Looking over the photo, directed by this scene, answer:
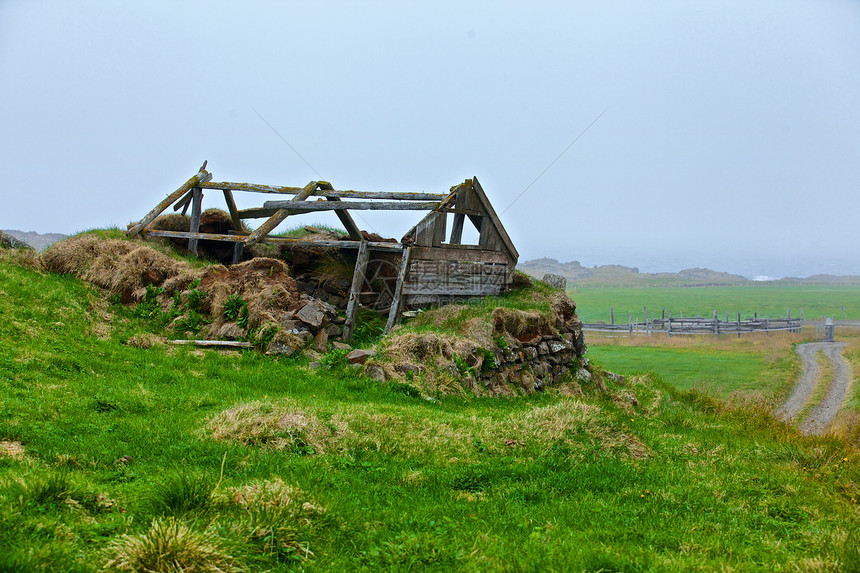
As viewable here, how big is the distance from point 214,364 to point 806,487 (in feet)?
35.7

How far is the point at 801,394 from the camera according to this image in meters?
24.0

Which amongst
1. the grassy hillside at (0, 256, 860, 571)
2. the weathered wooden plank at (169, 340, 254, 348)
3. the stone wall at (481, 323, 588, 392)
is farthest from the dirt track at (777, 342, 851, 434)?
the weathered wooden plank at (169, 340, 254, 348)

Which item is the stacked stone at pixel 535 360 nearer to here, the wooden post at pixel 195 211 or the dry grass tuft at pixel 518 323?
the dry grass tuft at pixel 518 323

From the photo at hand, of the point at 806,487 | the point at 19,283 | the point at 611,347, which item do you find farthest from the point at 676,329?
the point at 19,283

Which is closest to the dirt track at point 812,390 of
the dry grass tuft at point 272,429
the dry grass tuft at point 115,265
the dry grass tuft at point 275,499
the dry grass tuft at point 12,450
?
the dry grass tuft at point 272,429

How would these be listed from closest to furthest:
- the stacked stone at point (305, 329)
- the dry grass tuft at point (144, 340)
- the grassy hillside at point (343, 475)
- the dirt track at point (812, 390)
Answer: the grassy hillside at point (343, 475), the dry grass tuft at point (144, 340), the stacked stone at point (305, 329), the dirt track at point (812, 390)

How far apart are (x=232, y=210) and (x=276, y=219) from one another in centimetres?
305

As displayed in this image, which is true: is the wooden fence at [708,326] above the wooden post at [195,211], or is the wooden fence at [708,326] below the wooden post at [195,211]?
below

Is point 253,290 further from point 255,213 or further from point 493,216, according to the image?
point 493,216

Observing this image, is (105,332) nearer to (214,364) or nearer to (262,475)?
(214,364)

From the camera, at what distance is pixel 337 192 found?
60.2 ft

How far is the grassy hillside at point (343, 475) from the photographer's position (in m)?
4.65

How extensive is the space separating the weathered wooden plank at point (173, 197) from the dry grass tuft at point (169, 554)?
627 inches

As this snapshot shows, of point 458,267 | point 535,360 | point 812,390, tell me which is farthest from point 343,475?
point 812,390
